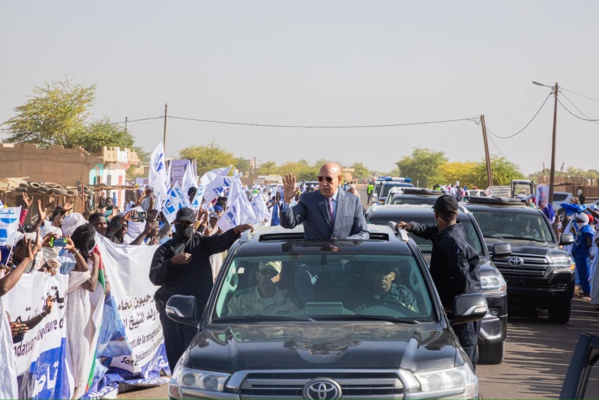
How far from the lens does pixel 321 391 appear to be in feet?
16.9

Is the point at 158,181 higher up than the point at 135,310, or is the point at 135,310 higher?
the point at 158,181

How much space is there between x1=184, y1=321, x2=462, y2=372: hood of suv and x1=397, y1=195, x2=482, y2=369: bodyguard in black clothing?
1.86 metres

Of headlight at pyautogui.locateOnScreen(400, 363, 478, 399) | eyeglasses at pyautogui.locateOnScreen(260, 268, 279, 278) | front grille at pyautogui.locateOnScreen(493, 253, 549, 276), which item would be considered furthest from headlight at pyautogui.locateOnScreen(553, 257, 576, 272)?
headlight at pyautogui.locateOnScreen(400, 363, 478, 399)

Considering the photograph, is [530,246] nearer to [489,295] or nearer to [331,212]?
[489,295]

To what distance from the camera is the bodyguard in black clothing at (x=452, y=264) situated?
316 inches

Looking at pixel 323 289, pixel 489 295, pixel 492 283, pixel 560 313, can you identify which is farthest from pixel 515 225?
pixel 323 289

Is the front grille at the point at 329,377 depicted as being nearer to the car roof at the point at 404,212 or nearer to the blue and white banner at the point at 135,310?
the blue and white banner at the point at 135,310

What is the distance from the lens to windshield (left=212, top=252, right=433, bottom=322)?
638 cm

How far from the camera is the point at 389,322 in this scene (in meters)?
6.22

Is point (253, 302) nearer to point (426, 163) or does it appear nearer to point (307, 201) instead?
point (307, 201)

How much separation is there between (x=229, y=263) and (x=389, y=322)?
1.20 m

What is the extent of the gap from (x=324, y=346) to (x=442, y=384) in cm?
69

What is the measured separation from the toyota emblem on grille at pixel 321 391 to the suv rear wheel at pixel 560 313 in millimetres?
10473

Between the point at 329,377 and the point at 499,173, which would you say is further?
the point at 499,173
